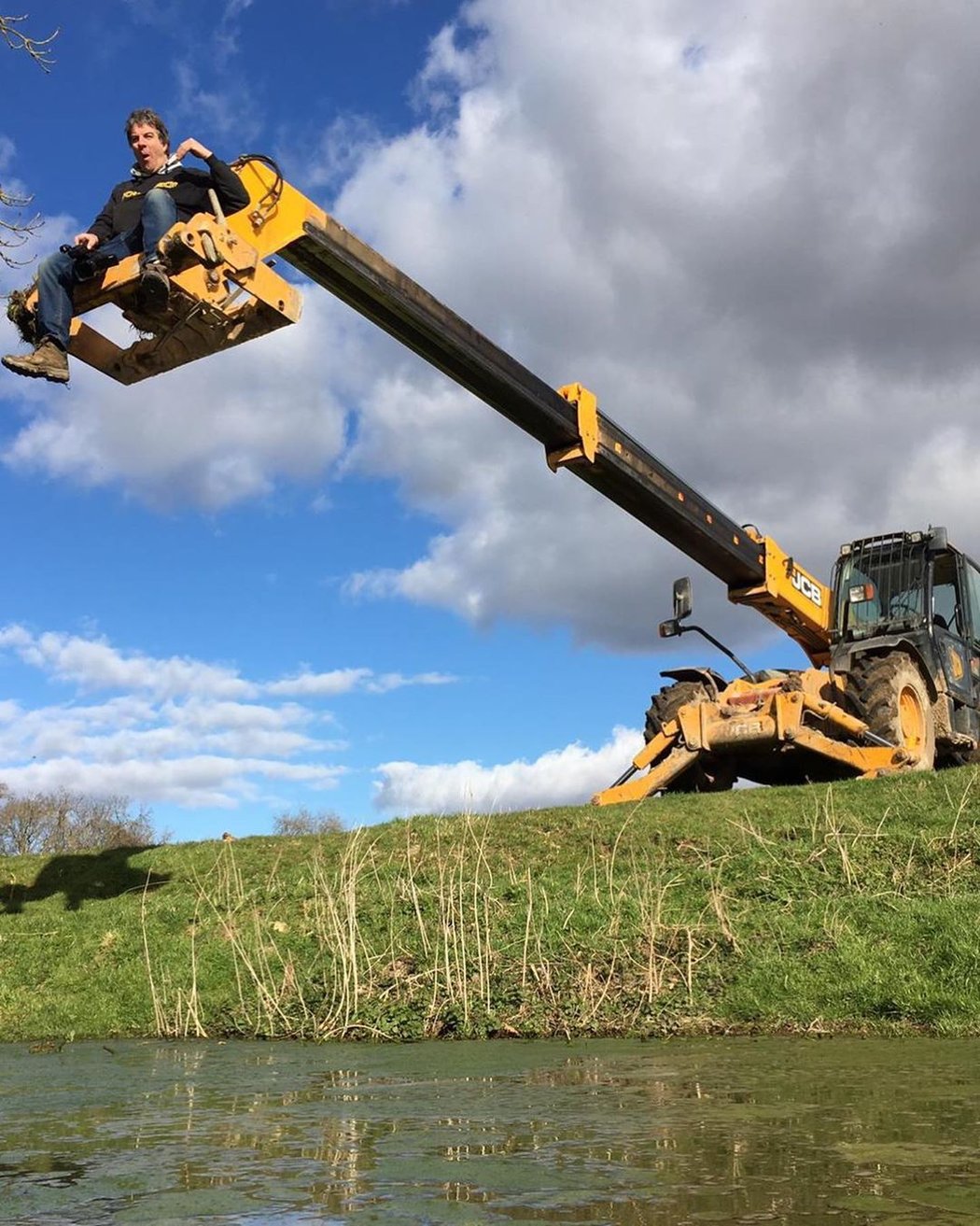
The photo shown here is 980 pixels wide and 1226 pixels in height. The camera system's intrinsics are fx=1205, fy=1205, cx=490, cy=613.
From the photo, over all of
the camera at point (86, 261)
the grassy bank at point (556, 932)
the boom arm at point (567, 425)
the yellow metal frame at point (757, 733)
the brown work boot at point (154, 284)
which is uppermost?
the boom arm at point (567, 425)

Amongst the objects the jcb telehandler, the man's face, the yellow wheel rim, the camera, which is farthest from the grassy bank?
the man's face

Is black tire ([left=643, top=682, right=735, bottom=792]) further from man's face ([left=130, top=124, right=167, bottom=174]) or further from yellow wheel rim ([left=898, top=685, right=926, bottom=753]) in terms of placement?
man's face ([left=130, top=124, right=167, bottom=174])

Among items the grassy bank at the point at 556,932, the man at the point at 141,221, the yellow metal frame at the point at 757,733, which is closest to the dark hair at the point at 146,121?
the man at the point at 141,221

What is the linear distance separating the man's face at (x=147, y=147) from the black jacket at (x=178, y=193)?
0.06m

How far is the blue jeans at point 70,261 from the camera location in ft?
22.2

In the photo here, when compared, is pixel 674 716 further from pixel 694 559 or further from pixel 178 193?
pixel 178 193

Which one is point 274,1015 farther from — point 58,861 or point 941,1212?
point 58,861

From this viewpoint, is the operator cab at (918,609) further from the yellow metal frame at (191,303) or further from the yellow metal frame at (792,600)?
the yellow metal frame at (191,303)

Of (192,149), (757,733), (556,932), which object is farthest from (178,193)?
(757,733)

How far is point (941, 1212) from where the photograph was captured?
2.34 meters

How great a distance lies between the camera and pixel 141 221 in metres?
7.13

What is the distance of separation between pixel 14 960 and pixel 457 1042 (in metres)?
4.81

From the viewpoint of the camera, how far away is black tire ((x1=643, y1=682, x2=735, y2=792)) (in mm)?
14297

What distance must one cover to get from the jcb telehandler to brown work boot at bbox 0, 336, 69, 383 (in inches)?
18.6
